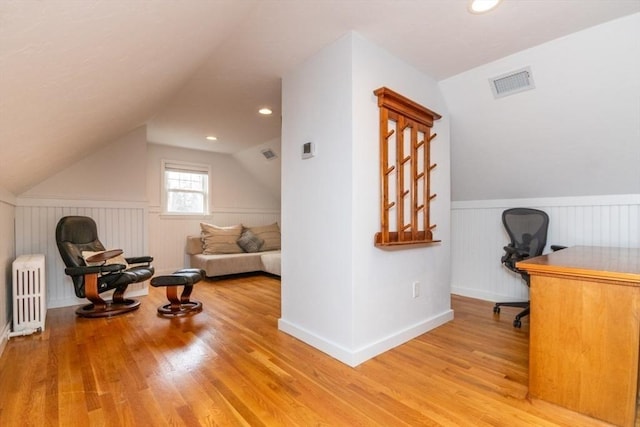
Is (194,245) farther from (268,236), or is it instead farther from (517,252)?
(517,252)

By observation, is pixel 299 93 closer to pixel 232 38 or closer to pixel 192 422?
pixel 232 38

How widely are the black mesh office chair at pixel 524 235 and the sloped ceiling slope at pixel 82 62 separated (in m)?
3.02

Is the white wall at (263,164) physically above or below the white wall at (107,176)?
above

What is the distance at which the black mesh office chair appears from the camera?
292 cm

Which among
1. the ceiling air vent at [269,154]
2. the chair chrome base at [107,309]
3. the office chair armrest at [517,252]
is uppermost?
the ceiling air vent at [269,154]

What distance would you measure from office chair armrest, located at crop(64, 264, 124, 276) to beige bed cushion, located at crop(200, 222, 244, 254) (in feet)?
6.82

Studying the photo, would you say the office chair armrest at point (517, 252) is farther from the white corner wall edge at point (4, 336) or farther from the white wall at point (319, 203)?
the white corner wall edge at point (4, 336)

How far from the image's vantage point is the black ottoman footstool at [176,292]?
9.95 feet

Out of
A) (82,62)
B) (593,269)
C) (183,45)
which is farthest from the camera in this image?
(183,45)

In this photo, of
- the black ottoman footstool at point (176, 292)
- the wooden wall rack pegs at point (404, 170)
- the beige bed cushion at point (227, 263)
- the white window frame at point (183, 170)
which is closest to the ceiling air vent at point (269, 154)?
the white window frame at point (183, 170)

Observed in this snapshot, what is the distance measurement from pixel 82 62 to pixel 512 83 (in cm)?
287

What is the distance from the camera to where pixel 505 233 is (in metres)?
3.45

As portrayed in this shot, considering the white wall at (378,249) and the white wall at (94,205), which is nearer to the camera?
the white wall at (378,249)

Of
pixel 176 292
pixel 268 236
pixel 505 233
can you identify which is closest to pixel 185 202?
pixel 268 236
